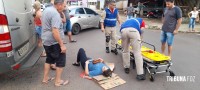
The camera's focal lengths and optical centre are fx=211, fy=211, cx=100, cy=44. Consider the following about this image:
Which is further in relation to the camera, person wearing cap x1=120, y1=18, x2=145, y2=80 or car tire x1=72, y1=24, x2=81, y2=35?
car tire x1=72, y1=24, x2=81, y2=35

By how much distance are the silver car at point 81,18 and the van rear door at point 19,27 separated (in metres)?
5.88

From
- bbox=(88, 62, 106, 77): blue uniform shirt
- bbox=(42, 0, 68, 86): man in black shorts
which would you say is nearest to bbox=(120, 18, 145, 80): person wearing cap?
bbox=(88, 62, 106, 77): blue uniform shirt

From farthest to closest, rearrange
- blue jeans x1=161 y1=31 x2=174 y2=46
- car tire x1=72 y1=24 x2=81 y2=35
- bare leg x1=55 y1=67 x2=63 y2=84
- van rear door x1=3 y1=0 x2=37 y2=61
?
1. car tire x1=72 y1=24 x2=81 y2=35
2. blue jeans x1=161 y1=31 x2=174 y2=46
3. bare leg x1=55 y1=67 x2=63 y2=84
4. van rear door x1=3 y1=0 x2=37 y2=61

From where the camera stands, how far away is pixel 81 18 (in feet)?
37.4

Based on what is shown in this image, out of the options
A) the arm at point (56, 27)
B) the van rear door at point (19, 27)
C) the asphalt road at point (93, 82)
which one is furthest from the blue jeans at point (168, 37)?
the van rear door at point (19, 27)

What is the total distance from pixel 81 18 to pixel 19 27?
7222 mm

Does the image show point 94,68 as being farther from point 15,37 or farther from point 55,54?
point 15,37

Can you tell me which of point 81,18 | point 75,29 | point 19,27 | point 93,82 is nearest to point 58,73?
point 93,82

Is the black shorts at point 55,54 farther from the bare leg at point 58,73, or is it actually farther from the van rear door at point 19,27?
the van rear door at point 19,27

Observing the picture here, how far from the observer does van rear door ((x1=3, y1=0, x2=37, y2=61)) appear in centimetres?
388

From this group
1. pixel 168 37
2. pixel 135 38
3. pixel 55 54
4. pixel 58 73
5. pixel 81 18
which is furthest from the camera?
pixel 81 18

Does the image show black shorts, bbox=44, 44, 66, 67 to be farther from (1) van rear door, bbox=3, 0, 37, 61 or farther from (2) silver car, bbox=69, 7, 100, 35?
(2) silver car, bbox=69, 7, 100, 35

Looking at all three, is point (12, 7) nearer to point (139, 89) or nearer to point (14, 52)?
point (14, 52)

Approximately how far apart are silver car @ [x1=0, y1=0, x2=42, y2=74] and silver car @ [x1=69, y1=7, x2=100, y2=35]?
601 centimetres
